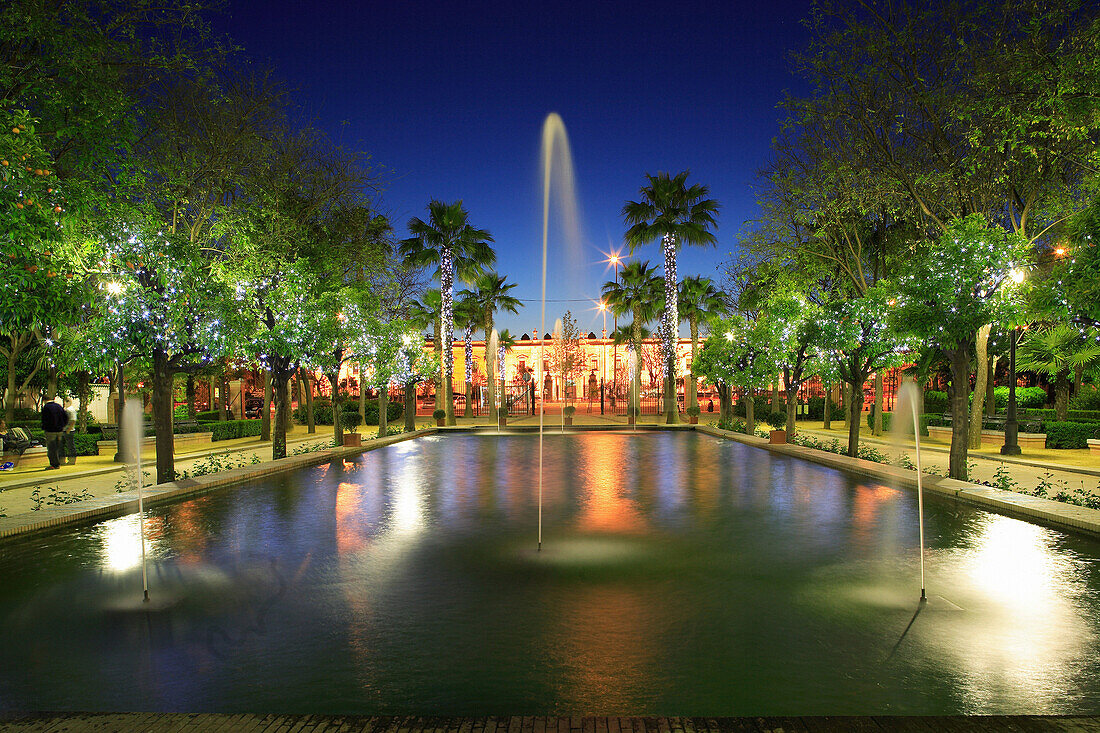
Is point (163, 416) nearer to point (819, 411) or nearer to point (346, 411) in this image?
point (346, 411)

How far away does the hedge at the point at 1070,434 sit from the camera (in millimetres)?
19453

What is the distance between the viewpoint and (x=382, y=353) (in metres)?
23.0

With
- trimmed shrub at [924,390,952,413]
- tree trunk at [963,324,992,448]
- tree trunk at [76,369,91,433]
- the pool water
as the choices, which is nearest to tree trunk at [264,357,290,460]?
the pool water

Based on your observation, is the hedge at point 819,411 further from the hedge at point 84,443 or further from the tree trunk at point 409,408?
the hedge at point 84,443

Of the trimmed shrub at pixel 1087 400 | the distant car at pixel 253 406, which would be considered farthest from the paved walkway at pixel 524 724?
the distant car at pixel 253 406

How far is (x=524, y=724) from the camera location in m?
3.86

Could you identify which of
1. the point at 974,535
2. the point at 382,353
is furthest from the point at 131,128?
the point at 974,535

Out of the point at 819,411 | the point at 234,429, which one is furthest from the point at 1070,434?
the point at 234,429

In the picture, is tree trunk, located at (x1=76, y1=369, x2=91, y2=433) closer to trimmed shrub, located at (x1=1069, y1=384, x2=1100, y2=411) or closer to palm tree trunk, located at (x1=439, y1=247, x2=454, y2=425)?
palm tree trunk, located at (x1=439, y1=247, x2=454, y2=425)

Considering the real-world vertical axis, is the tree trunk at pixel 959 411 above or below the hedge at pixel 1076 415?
above

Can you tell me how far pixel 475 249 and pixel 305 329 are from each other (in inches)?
633

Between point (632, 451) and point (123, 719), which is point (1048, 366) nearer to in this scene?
point (632, 451)

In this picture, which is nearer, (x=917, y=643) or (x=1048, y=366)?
(x=917, y=643)

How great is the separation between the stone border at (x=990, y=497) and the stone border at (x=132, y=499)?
1325 cm
